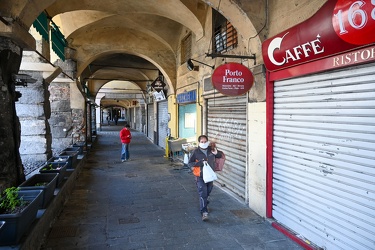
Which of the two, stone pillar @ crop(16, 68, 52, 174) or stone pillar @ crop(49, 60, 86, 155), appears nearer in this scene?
stone pillar @ crop(16, 68, 52, 174)

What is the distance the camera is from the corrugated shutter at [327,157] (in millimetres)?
3014

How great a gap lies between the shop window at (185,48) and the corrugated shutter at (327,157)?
625cm

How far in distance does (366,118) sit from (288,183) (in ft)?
5.72

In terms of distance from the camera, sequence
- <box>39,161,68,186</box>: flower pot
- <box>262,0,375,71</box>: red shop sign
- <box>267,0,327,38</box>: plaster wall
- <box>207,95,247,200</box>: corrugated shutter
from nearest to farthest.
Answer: <box>262,0,375,71</box>: red shop sign
<box>267,0,327,38</box>: plaster wall
<box>39,161,68,186</box>: flower pot
<box>207,95,247,200</box>: corrugated shutter

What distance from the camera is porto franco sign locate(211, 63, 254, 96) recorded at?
4.77m

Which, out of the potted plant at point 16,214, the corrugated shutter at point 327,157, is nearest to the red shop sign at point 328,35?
the corrugated shutter at point 327,157

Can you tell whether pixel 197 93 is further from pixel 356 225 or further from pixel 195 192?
pixel 356 225

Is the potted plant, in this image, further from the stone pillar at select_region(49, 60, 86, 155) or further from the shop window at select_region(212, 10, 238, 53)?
the stone pillar at select_region(49, 60, 86, 155)

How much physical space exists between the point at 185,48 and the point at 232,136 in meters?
5.76

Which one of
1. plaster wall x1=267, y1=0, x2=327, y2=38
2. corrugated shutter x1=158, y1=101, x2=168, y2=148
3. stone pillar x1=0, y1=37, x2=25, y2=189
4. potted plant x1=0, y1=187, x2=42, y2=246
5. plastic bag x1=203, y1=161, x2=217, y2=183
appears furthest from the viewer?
corrugated shutter x1=158, y1=101, x2=168, y2=148

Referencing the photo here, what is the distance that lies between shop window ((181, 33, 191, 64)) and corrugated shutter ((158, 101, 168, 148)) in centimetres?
371

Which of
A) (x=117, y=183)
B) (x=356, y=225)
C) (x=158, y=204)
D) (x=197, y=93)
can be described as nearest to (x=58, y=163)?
(x=117, y=183)

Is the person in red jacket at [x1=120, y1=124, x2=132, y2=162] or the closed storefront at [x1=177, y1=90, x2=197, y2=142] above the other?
the closed storefront at [x1=177, y1=90, x2=197, y2=142]

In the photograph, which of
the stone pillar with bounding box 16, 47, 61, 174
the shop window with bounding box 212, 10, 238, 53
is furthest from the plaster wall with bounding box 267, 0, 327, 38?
the stone pillar with bounding box 16, 47, 61, 174
